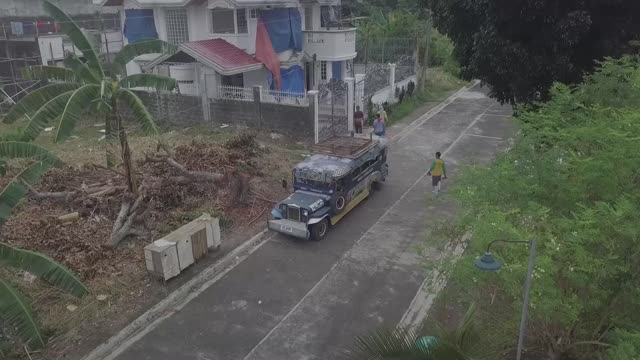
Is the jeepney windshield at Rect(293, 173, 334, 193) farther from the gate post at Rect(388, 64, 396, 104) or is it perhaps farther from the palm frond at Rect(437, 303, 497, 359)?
the gate post at Rect(388, 64, 396, 104)

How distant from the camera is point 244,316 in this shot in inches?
390

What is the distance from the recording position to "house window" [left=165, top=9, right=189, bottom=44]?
24.4 meters

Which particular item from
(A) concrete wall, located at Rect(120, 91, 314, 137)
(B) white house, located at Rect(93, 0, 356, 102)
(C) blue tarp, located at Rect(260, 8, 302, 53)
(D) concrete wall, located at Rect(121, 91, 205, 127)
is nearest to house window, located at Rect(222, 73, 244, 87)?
(B) white house, located at Rect(93, 0, 356, 102)

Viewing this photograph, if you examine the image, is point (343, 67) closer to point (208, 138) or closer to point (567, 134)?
point (208, 138)

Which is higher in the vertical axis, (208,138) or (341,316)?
(208,138)

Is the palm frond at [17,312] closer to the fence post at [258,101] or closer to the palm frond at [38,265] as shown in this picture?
the palm frond at [38,265]

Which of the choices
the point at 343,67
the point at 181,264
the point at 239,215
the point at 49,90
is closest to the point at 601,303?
the point at 181,264

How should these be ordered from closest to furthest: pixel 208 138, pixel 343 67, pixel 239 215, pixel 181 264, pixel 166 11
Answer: pixel 181 264
pixel 239 215
pixel 208 138
pixel 166 11
pixel 343 67

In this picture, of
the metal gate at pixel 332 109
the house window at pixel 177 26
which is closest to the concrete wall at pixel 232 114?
the metal gate at pixel 332 109

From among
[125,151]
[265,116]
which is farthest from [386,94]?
[125,151]

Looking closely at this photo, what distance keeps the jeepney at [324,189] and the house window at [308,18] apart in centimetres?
1406

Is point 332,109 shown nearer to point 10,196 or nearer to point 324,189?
point 324,189

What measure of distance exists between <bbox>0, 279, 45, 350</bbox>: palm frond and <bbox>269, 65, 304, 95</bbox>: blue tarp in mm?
18348

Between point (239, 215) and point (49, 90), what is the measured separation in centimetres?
549
